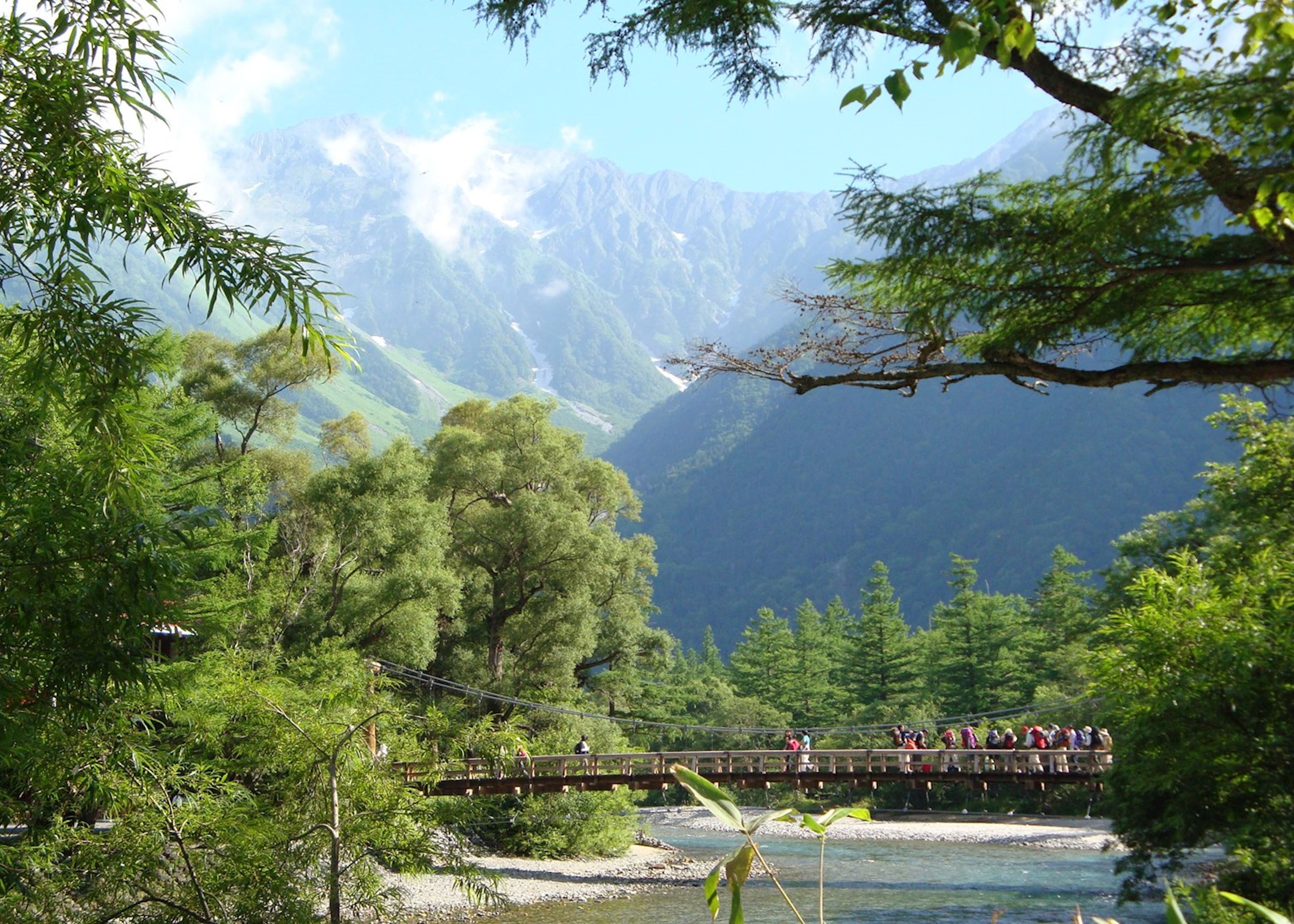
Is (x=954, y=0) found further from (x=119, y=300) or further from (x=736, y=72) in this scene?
(x=119, y=300)

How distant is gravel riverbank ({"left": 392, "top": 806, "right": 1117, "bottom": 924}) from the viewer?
14.1 meters

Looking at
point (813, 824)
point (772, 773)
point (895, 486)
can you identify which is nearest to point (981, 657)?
point (772, 773)

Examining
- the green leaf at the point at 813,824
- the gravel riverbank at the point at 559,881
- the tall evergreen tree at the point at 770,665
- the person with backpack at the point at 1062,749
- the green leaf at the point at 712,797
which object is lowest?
the gravel riverbank at the point at 559,881

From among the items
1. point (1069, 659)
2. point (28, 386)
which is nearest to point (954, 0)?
point (28, 386)

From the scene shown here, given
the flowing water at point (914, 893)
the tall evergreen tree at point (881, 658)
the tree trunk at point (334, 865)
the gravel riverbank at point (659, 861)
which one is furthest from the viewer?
the tall evergreen tree at point (881, 658)

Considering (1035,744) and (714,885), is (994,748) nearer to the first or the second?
(1035,744)

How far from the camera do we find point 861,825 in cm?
2466

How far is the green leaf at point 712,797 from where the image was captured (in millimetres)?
1207

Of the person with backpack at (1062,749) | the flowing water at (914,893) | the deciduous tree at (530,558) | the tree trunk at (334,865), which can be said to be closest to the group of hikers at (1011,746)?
the person with backpack at (1062,749)

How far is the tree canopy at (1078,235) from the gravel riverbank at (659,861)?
4.06 m

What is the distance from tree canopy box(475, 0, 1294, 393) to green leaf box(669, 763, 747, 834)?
2265 millimetres

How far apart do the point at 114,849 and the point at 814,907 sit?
10060mm

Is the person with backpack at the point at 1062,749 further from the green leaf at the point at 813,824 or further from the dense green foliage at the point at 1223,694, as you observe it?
the green leaf at the point at 813,824

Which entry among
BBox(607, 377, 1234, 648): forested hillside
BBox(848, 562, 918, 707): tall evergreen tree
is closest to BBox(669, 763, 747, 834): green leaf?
BBox(848, 562, 918, 707): tall evergreen tree
